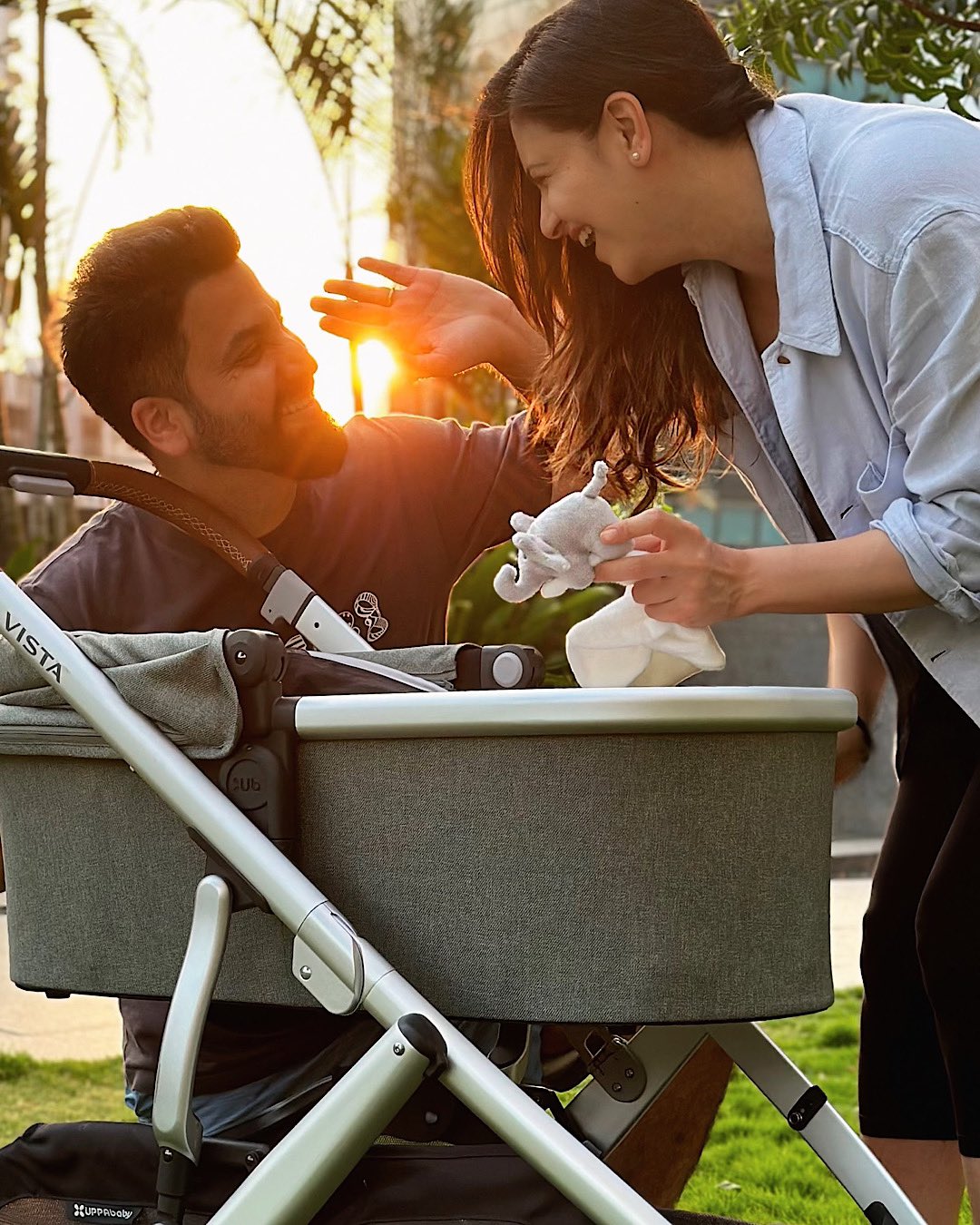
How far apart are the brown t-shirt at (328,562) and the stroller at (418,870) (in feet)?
0.77

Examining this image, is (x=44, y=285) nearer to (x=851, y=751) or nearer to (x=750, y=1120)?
(x=750, y=1120)

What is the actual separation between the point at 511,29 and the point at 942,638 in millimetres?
14125

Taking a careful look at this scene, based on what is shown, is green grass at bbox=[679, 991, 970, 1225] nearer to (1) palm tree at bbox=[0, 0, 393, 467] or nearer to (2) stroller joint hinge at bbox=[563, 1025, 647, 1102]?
(2) stroller joint hinge at bbox=[563, 1025, 647, 1102]

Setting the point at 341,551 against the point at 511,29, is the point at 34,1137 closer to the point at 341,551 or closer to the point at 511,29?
the point at 341,551

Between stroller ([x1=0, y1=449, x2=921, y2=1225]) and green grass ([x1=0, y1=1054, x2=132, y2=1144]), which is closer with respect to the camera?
stroller ([x1=0, y1=449, x2=921, y2=1225])

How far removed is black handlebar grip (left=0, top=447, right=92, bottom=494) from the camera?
5.95ft

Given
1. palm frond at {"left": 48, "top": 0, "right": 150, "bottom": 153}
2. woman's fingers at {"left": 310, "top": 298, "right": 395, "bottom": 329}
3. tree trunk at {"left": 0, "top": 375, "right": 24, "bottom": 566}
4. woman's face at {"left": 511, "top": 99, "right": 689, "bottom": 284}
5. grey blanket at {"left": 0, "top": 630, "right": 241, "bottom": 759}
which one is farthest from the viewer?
tree trunk at {"left": 0, "top": 375, "right": 24, "bottom": 566}

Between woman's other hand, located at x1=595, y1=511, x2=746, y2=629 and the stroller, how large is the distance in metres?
0.08

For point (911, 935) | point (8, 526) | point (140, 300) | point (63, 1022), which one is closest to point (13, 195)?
point (8, 526)

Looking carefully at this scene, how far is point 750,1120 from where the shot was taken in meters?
3.38

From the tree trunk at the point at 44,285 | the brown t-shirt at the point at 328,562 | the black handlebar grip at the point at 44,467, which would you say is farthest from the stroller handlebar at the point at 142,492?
the tree trunk at the point at 44,285

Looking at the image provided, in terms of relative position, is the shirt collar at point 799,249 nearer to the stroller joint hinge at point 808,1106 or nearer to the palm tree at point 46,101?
the stroller joint hinge at point 808,1106

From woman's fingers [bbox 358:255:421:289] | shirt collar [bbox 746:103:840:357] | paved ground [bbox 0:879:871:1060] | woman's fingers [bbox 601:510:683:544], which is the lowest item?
paved ground [bbox 0:879:871:1060]

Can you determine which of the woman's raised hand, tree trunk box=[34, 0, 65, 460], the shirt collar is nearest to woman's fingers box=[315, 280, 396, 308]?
the woman's raised hand
